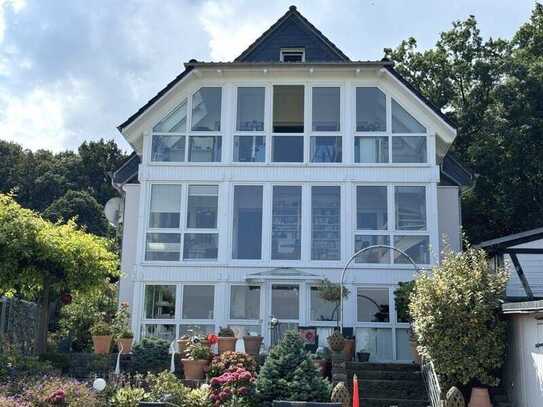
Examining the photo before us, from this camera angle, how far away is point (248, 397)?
11219mm

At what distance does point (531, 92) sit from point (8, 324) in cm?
2010

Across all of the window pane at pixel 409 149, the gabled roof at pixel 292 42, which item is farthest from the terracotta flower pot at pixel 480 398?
the gabled roof at pixel 292 42

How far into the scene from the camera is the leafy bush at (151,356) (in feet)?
44.8

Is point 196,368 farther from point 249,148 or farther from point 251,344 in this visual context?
point 249,148

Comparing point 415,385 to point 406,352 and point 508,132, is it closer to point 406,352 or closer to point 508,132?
point 406,352

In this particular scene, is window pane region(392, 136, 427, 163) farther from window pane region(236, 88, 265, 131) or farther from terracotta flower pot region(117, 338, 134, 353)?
terracotta flower pot region(117, 338, 134, 353)

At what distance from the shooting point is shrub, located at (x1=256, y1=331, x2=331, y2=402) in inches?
436

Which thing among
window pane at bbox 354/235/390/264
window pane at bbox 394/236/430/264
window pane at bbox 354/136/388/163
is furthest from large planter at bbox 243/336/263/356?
window pane at bbox 354/136/388/163

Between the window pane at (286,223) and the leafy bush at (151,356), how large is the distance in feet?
14.0

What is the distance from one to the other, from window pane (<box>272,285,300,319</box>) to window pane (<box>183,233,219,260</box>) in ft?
6.24

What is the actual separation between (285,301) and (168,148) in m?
5.26

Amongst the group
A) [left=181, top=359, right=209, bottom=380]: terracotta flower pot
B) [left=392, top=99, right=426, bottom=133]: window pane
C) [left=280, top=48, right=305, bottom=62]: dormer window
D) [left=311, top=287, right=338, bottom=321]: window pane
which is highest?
[left=280, top=48, right=305, bottom=62]: dormer window

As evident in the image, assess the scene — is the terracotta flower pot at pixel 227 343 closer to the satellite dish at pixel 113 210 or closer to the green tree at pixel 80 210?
the satellite dish at pixel 113 210

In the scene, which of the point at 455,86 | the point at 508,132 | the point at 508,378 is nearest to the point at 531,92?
the point at 508,132
